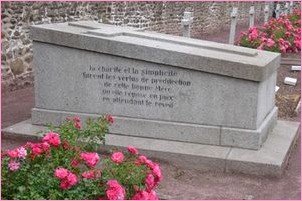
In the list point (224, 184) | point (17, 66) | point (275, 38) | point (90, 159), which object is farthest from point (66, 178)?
point (275, 38)

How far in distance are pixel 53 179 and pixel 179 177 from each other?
2.21 m

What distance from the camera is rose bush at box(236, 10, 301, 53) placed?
41.6 ft

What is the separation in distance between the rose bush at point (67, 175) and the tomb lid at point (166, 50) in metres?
2.28

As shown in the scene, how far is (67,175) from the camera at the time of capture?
386 centimetres

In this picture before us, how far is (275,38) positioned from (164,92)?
24.3ft

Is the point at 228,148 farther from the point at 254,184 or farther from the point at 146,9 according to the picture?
the point at 146,9

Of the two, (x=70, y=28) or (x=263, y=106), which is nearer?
(x=263, y=106)

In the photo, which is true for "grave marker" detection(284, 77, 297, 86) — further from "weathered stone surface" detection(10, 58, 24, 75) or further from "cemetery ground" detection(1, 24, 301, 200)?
"weathered stone surface" detection(10, 58, 24, 75)

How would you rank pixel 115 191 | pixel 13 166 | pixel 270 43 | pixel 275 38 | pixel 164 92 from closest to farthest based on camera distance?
1. pixel 115 191
2. pixel 13 166
3. pixel 164 92
4. pixel 270 43
5. pixel 275 38

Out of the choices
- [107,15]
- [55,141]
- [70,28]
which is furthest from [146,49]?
[107,15]

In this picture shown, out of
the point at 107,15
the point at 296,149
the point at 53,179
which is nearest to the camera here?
the point at 53,179

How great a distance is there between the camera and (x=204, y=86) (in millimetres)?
6449

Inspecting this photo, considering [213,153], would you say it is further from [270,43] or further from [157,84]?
[270,43]

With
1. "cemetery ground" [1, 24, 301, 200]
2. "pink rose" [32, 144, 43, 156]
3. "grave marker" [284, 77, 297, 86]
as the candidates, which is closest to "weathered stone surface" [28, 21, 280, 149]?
"cemetery ground" [1, 24, 301, 200]
